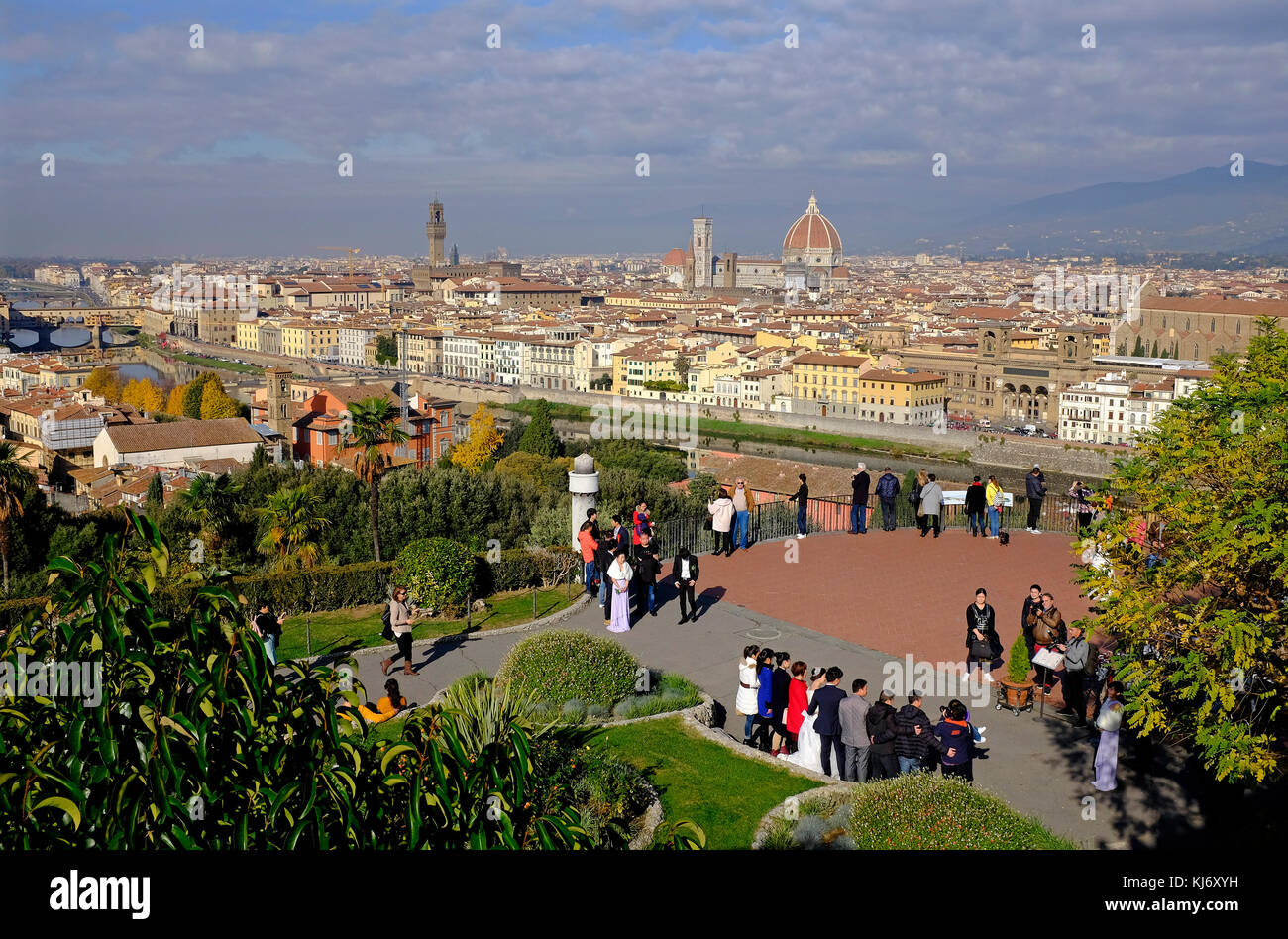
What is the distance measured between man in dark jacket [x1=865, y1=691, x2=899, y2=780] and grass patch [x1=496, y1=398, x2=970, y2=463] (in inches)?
1752

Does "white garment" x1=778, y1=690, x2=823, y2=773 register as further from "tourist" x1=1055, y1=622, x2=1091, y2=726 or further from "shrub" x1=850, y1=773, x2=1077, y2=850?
"tourist" x1=1055, y1=622, x2=1091, y2=726

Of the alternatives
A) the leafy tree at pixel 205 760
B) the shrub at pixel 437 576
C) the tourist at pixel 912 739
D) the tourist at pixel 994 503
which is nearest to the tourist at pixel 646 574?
the shrub at pixel 437 576

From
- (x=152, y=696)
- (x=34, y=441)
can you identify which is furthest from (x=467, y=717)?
(x=34, y=441)

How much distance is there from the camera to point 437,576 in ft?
25.3

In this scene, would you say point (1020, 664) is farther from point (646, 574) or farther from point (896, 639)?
point (646, 574)

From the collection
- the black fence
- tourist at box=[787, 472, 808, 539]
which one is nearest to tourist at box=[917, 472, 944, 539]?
the black fence

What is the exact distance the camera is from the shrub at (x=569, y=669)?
557 cm

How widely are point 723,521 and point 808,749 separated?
4.17 m

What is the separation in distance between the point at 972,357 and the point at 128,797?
63.9 metres

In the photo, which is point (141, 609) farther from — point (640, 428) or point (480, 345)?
point (480, 345)

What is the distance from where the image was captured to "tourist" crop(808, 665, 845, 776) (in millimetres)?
4992
